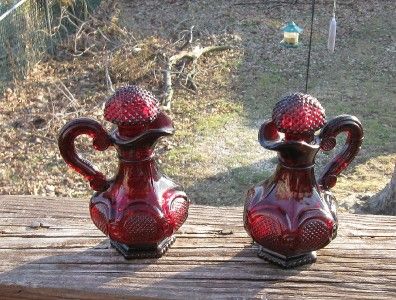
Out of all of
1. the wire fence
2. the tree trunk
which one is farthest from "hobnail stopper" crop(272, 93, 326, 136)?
the wire fence

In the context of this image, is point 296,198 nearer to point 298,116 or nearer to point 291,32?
point 298,116

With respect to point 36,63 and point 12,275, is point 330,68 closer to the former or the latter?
point 36,63

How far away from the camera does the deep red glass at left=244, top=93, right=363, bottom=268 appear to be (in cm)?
79

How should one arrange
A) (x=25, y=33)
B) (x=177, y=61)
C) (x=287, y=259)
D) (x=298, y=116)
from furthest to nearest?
(x=177, y=61)
(x=25, y=33)
(x=287, y=259)
(x=298, y=116)

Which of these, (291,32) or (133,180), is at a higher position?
(133,180)

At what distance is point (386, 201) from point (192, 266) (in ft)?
5.96

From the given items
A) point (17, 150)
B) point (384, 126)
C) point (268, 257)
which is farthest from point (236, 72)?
point (268, 257)

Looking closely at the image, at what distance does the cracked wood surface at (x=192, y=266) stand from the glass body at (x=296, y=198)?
0.06 m

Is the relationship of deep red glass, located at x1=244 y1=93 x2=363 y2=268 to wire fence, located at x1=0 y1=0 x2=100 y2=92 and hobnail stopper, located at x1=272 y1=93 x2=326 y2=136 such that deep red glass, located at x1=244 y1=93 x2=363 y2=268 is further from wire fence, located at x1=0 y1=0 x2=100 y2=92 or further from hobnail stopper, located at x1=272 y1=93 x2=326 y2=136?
wire fence, located at x1=0 y1=0 x2=100 y2=92

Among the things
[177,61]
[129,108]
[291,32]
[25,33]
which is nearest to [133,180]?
[129,108]

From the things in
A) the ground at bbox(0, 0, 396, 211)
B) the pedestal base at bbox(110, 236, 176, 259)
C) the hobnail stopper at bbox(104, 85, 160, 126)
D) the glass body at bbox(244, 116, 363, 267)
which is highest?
the hobnail stopper at bbox(104, 85, 160, 126)

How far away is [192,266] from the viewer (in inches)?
35.8

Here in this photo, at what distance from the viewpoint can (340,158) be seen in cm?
86

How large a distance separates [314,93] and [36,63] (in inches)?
77.8
